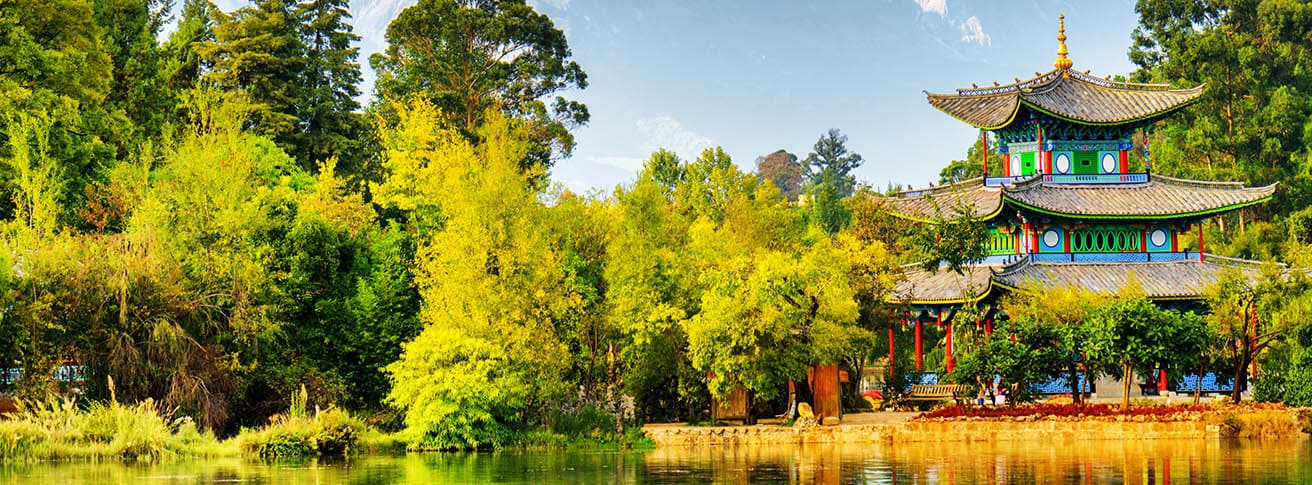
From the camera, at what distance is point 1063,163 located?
140ft

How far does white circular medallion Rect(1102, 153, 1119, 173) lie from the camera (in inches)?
1683

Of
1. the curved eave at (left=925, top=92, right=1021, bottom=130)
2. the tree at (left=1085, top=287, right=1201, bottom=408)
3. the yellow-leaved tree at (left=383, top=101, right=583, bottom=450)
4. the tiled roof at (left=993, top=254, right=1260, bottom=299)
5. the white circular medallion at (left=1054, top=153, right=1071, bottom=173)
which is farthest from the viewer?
the white circular medallion at (left=1054, top=153, right=1071, bottom=173)

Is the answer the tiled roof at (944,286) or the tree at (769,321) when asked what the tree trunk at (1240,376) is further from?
the tree at (769,321)

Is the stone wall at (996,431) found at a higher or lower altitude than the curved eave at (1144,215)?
lower

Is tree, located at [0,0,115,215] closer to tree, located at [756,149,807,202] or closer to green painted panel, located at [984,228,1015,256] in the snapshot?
green painted panel, located at [984,228,1015,256]

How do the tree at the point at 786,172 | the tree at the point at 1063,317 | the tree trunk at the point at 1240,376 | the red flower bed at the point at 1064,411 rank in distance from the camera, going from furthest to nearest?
the tree at the point at 786,172 < the tree trunk at the point at 1240,376 < the tree at the point at 1063,317 < the red flower bed at the point at 1064,411

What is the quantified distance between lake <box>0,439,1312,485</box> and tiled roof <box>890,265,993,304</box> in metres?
9.49

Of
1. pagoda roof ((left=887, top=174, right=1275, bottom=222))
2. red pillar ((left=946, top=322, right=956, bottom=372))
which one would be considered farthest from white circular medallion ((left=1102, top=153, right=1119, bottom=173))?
red pillar ((left=946, top=322, right=956, bottom=372))

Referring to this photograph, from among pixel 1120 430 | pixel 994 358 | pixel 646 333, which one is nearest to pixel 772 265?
pixel 646 333

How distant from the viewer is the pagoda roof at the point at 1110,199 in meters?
40.4

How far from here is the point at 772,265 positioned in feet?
103

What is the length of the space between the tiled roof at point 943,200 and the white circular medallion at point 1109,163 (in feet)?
10.2

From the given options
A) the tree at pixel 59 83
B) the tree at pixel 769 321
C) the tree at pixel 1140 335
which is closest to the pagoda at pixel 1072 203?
the tree at pixel 1140 335

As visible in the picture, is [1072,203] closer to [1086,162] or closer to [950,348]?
[1086,162]
